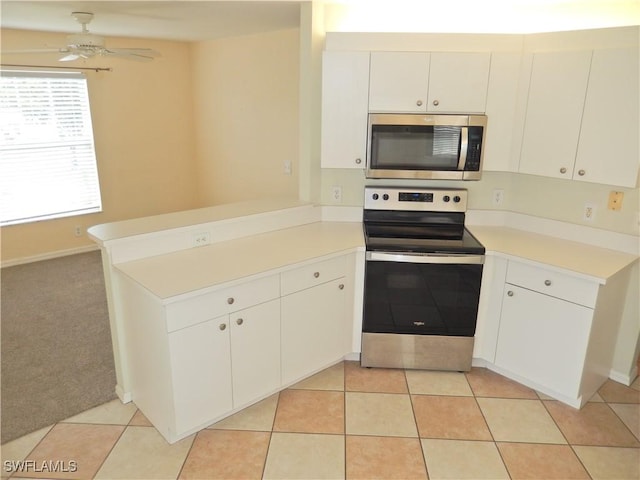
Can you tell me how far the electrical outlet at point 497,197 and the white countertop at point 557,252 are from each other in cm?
23

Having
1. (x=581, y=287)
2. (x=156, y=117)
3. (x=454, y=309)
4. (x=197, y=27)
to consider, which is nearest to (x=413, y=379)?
(x=454, y=309)

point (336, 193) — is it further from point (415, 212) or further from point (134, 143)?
point (134, 143)

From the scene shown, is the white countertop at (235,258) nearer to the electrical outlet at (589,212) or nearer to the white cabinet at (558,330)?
the white cabinet at (558,330)

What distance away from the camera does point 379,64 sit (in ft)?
9.29

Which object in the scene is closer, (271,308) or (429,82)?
(271,308)

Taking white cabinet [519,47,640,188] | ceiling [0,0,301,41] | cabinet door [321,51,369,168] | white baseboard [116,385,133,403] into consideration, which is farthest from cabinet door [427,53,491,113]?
white baseboard [116,385,133,403]

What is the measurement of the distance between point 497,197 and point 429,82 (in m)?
0.99

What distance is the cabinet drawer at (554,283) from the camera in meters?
2.41

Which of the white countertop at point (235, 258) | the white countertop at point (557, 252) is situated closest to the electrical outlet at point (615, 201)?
the white countertop at point (557, 252)

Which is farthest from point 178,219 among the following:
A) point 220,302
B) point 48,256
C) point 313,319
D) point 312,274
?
point 48,256

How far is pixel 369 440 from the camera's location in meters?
2.35

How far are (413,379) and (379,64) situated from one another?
1.96 m

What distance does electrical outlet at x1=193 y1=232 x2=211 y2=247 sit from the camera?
2656mm

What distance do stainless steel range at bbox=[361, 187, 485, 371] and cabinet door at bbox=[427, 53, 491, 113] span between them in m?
0.81
